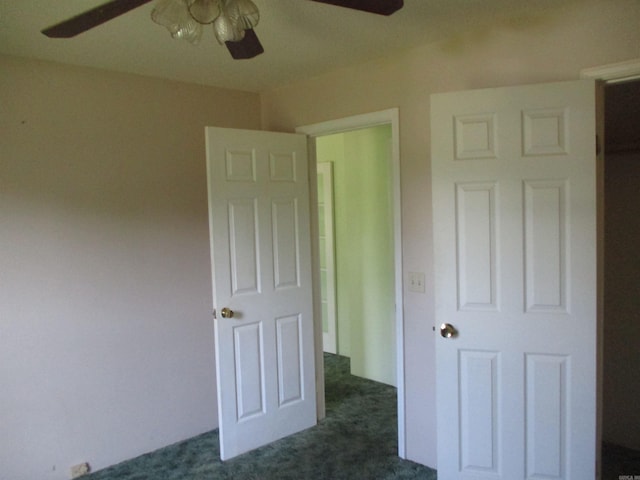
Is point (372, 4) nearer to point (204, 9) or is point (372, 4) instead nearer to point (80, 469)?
point (204, 9)

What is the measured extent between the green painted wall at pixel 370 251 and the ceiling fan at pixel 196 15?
2476mm

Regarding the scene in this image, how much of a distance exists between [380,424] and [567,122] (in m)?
2.23

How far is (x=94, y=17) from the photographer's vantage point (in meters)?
1.46

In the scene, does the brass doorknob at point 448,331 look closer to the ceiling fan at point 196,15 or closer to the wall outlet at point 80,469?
the ceiling fan at point 196,15

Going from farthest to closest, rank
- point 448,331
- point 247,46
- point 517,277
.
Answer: point 448,331 → point 517,277 → point 247,46

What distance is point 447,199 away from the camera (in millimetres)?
2266

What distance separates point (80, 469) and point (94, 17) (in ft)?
7.93

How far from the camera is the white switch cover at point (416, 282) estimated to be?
268 cm

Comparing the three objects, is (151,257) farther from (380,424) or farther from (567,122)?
(567,122)

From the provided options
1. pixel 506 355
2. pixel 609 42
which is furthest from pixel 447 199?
pixel 609 42

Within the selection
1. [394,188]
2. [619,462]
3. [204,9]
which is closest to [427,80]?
[394,188]

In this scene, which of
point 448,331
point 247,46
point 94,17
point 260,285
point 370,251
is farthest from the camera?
point 370,251

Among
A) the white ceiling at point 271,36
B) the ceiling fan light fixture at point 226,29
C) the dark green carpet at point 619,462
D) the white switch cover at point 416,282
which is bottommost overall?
the dark green carpet at point 619,462

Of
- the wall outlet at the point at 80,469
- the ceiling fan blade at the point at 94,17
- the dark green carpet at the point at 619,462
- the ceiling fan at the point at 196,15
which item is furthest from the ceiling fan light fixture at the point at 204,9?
the dark green carpet at the point at 619,462
